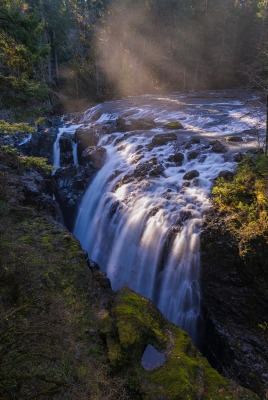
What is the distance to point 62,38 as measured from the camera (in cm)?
4541

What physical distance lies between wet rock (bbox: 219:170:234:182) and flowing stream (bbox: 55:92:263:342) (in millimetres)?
385

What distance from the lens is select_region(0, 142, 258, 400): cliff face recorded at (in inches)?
185

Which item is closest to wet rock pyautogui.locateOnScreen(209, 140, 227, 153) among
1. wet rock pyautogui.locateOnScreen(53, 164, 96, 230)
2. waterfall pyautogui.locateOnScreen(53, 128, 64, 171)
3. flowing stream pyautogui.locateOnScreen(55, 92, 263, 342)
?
flowing stream pyautogui.locateOnScreen(55, 92, 263, 342)

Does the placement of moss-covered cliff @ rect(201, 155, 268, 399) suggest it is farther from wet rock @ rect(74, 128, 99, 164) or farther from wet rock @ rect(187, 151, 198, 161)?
wet rock @ rect(74, 128, 99, 164)

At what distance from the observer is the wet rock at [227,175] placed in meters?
12.2

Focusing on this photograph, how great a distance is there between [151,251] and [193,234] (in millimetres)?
1735

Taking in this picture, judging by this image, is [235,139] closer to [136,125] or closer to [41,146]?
[136,125]

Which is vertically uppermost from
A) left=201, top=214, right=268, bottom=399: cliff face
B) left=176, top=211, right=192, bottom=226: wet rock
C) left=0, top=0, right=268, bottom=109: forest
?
left=0, top=0, right=268, bottom=109: forest

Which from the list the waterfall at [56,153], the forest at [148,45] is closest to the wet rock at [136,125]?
the waterfall at [56,153]

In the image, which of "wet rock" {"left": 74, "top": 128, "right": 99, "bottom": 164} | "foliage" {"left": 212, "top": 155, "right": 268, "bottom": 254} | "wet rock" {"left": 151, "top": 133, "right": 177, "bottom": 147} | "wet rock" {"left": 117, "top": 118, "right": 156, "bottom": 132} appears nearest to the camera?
"foliage" {"left": 212, "top": 155, "right": 268, "bottom": 254}

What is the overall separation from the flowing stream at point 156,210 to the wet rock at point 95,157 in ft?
1.34

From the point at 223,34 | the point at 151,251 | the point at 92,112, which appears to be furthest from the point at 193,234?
the point at 223,34

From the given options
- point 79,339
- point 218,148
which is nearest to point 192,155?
point 218,148

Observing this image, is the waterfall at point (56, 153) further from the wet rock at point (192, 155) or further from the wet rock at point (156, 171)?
the wet rock at point (192, 155)
